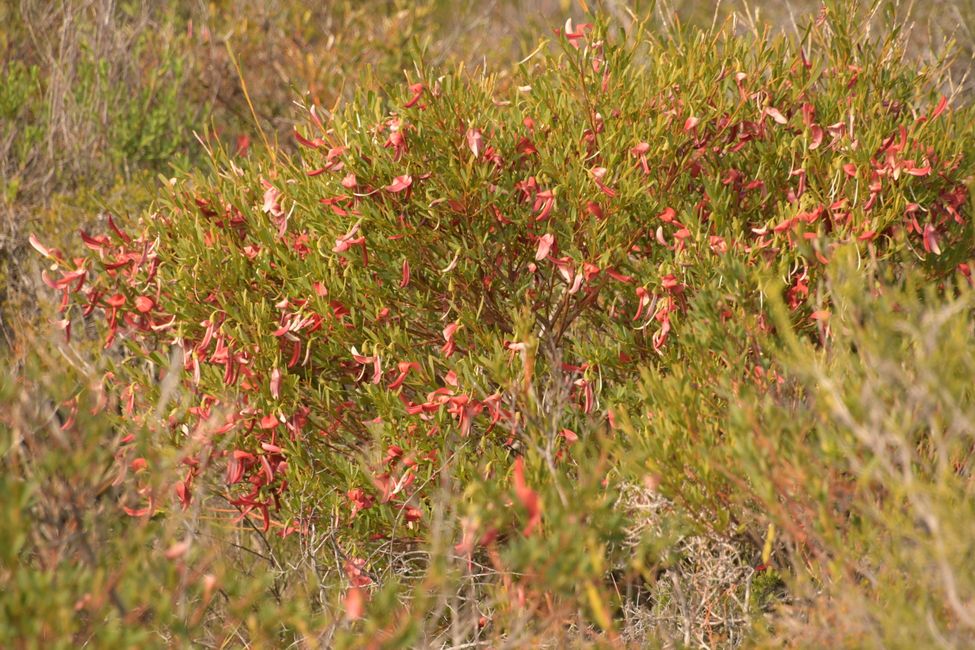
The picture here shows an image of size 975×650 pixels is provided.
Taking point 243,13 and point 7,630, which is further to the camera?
point 243,13

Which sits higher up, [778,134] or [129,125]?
→ [778,134]

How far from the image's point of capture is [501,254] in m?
3.59

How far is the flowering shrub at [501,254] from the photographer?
10.6 ft

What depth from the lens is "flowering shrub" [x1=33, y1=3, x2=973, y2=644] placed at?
10.6 ft

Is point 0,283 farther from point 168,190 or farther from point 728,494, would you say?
point 728,494

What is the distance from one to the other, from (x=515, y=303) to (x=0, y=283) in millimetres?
3569

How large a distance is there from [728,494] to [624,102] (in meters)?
1.40

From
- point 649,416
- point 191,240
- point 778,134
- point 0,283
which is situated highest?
point 778,134

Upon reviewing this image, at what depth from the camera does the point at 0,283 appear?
569 centimetres

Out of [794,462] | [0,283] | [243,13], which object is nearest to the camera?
Result: [794,462]

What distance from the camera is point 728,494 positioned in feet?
9.34

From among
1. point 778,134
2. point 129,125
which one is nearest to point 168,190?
point 778,134

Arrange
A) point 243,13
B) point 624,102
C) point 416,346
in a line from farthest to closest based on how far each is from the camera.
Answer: point 243,13 < point 416,346 < point 624,102

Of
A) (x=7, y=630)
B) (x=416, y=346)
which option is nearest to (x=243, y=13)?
(x=416, y=346)
